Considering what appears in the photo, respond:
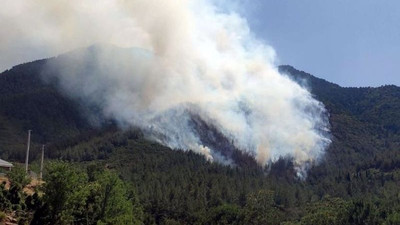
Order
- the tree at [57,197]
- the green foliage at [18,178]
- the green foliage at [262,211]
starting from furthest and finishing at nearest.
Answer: the green foliage at [262,211], the green foliage at [18,178], the tree at [57,197]

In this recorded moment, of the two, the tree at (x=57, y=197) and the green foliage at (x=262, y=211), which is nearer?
the tree at (x=57, y=197)

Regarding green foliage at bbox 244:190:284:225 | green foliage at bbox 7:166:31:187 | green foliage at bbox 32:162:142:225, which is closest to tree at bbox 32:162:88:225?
green foliage at bbox 32:162:142:225

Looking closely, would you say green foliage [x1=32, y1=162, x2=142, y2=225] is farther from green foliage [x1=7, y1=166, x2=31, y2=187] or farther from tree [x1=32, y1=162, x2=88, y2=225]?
green foliage [x1=7, y1=166, x2=31, y2=187]

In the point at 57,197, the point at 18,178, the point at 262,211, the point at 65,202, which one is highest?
the point at 18,178

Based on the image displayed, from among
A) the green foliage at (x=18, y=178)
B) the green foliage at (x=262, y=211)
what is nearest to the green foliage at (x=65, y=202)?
the green foliage at (x=18, y=178)

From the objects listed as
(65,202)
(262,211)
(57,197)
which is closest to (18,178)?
(57,197)

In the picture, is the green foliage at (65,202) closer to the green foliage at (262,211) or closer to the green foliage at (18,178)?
the green foliage at (18,178)

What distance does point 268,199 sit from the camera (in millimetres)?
197000

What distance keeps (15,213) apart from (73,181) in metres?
10.8

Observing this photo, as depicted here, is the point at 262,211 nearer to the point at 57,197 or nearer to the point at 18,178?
the point at 18,178

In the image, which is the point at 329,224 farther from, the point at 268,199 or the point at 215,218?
the point at 268,199

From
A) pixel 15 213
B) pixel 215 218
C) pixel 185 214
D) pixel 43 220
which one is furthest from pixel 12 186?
pixel 185 214

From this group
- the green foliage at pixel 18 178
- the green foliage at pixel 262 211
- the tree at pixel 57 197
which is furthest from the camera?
the green foliage at pixel 262 211

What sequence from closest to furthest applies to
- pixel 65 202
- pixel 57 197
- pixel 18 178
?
pixel 57 197
pixel 65 202
pixel 18 178
